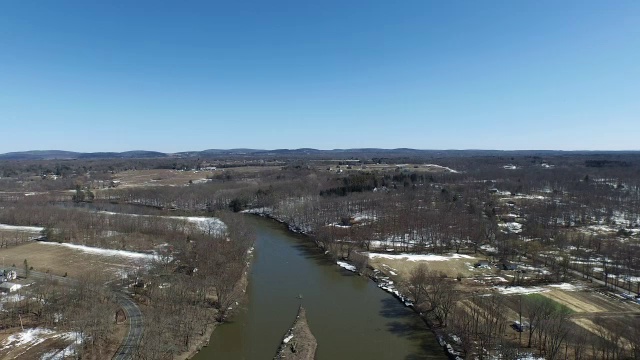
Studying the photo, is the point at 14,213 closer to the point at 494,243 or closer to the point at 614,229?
the point at 494,243

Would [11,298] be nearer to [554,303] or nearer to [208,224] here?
[208,224]

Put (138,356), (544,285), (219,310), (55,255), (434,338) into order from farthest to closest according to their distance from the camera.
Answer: (55,255)
(544,285)
(219,310)
(434,338)
(138,356)

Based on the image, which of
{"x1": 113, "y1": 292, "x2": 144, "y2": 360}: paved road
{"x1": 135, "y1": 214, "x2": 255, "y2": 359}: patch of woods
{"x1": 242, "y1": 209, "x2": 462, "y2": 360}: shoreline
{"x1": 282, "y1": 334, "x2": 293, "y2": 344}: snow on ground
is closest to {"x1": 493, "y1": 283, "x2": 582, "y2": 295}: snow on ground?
{"x1": 242, "y1": 209, "x2": 462, "y2": 360}: shoreline

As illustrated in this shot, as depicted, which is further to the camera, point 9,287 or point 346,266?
point 346,266

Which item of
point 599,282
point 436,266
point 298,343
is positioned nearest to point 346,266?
point 436,266

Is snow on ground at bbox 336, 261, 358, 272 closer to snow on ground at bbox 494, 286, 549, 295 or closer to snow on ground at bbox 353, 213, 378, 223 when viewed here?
snow on ground at bbox 494, 286, 549, 295

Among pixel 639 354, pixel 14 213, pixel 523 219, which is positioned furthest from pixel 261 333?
pixel 14 213

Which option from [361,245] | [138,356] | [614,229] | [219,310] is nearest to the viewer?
[138,356]
